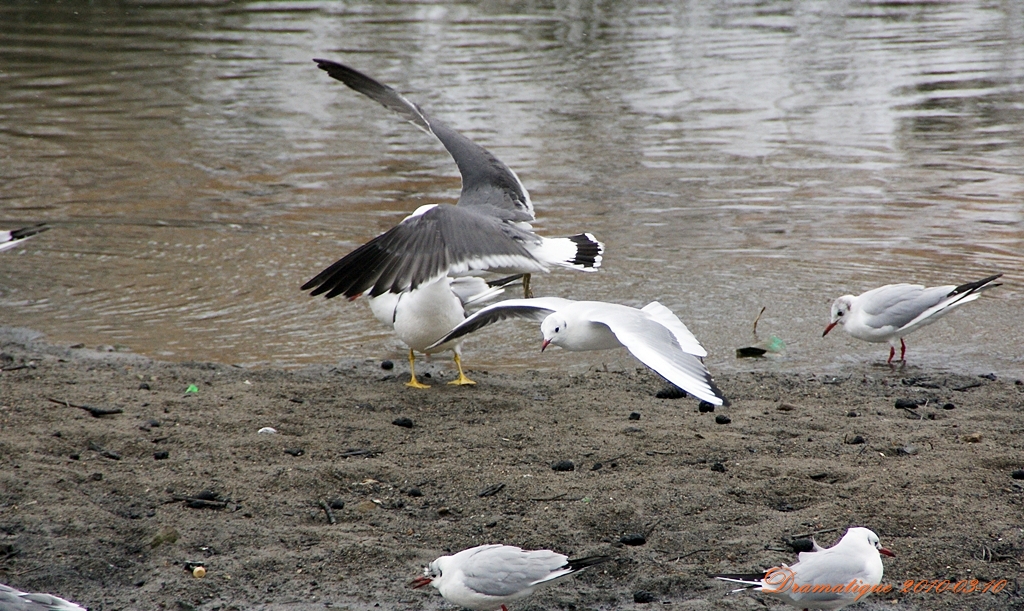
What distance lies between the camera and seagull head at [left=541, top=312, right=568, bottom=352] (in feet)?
17.1

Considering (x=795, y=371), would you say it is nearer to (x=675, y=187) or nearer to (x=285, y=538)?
(x=285, y=538)

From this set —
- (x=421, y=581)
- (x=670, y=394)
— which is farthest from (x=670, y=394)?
(x=421, y=581)

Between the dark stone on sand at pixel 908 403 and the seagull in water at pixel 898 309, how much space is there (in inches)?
36.9

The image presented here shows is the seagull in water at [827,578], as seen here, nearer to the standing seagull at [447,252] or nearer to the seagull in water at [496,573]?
the seagull in water at [496,573]

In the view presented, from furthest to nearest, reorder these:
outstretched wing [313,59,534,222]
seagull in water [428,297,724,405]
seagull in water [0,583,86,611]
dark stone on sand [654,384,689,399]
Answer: outstretched wing [313,59,534,222] → dark stone on sand [654,384,689,399] → seagull in water [428,297,724,405] → seagull in water [0,583,86,611]

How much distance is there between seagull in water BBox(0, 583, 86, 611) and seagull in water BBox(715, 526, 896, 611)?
1.96 meters

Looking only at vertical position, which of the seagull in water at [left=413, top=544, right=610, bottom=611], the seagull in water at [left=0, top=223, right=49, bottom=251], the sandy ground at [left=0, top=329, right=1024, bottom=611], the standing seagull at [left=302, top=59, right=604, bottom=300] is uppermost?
the standing seagull at [left=302, top=59, right=604, bottom=300]

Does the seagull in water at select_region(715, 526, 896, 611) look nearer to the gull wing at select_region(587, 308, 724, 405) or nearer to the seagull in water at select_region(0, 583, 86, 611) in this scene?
the gull wing at select_region(587, 308, 724, 405)

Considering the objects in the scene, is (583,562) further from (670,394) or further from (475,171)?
(475,171)

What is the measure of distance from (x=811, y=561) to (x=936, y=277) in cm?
488

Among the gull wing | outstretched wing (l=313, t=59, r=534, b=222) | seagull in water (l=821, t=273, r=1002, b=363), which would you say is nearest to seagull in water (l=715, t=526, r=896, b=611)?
the gull wing

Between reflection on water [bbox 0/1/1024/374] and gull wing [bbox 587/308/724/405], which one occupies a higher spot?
gull wing [bbox 587/308/724/405]

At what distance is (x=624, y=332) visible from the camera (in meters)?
4.74

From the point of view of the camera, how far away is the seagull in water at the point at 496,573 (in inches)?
142
